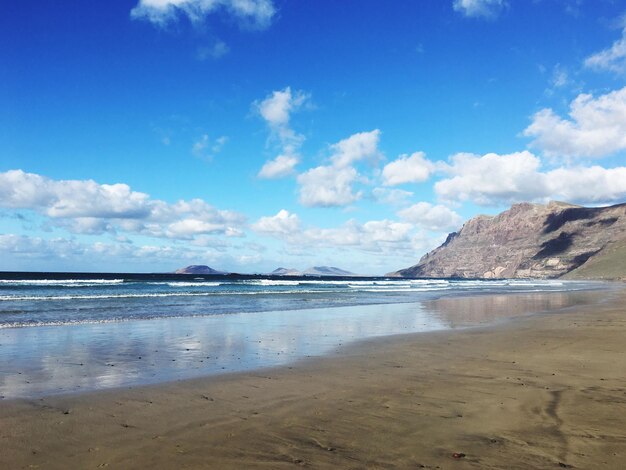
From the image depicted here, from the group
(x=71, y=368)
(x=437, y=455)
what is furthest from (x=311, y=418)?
(x=71, y=368)

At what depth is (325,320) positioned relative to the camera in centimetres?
2136

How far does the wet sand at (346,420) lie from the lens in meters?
4.90

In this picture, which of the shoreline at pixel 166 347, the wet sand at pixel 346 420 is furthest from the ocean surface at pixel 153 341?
the wet sand at pixel 346 420

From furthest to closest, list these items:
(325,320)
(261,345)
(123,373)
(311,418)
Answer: (325,320) < (261,345) < (123,373) < (311,418)

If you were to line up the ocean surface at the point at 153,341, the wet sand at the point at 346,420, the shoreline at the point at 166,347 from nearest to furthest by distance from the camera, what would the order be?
the wet sand at the point at 346,420, the shoreline at the point at 166,347, the ocean surface at the point at 153,341

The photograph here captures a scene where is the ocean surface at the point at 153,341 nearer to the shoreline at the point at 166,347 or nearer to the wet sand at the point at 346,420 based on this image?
the shoreline at the point at 166,347

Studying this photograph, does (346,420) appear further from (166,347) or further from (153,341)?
(153,341)

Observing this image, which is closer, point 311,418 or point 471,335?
point 311,418

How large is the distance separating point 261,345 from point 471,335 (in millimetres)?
8055

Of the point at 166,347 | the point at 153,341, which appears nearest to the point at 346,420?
the point at 166,347

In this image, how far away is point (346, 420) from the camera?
6.24 m

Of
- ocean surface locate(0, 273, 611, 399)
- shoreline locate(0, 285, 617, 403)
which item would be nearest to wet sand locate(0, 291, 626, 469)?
shoreline locate(0, 285, 617, 403)

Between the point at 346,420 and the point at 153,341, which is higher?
the point at 346,420

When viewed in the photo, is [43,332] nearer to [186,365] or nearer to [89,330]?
[89,330]
